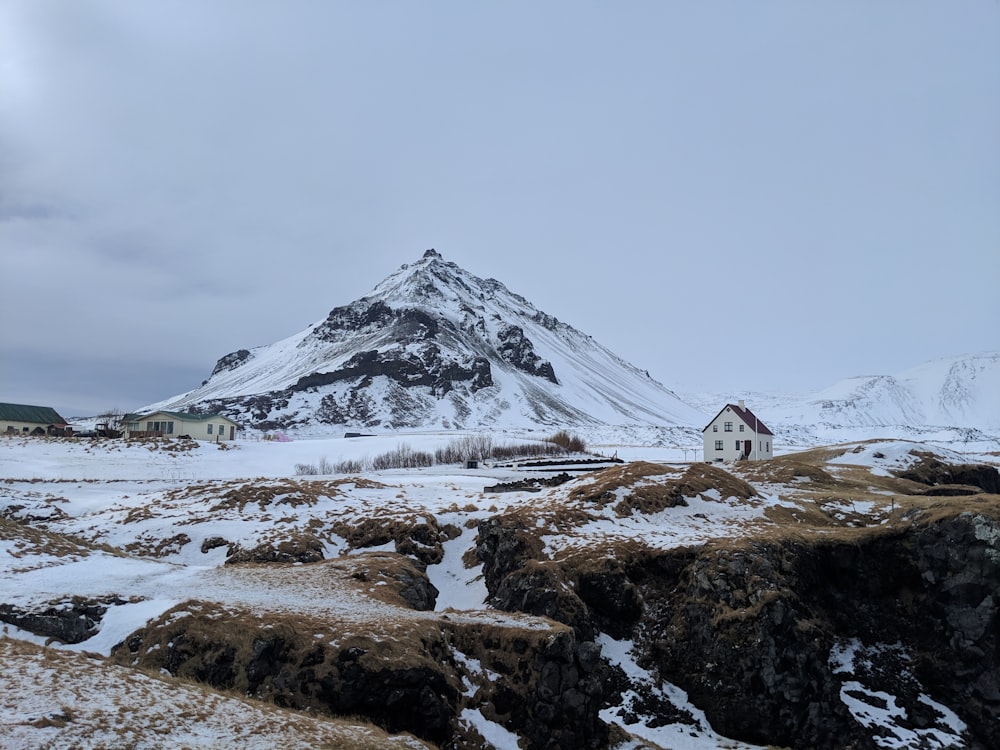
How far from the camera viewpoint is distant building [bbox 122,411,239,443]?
90250mm

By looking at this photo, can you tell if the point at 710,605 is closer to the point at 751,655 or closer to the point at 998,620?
the point at 751,655

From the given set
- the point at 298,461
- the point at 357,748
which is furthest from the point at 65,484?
the point at 357,748

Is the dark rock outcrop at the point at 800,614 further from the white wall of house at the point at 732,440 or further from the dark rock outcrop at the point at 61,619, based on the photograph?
the white wall of house at the point at 732,440

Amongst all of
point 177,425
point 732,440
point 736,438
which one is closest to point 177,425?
point 177,425

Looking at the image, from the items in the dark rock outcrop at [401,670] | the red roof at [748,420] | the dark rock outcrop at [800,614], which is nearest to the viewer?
the dark rock outcrop at [401,670]

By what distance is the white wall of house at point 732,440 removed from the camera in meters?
75.6

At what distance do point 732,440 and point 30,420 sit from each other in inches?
3926

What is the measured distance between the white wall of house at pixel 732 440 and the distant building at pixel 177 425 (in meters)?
69.9

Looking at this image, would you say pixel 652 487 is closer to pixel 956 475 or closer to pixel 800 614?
pixel 800 614

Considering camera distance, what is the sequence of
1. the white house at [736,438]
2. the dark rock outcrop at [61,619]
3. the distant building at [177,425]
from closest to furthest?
the dark rock outcrop at [61,619]
the white house at [736,438]
the distant building at [177,425]

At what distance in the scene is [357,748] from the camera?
45.6 feet

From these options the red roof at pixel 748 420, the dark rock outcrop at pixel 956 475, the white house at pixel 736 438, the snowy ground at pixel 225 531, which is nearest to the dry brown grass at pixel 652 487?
the snowy ground at pixel 225 531

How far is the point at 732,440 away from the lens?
76.8 meters

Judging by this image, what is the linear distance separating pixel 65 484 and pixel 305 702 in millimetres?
42628
